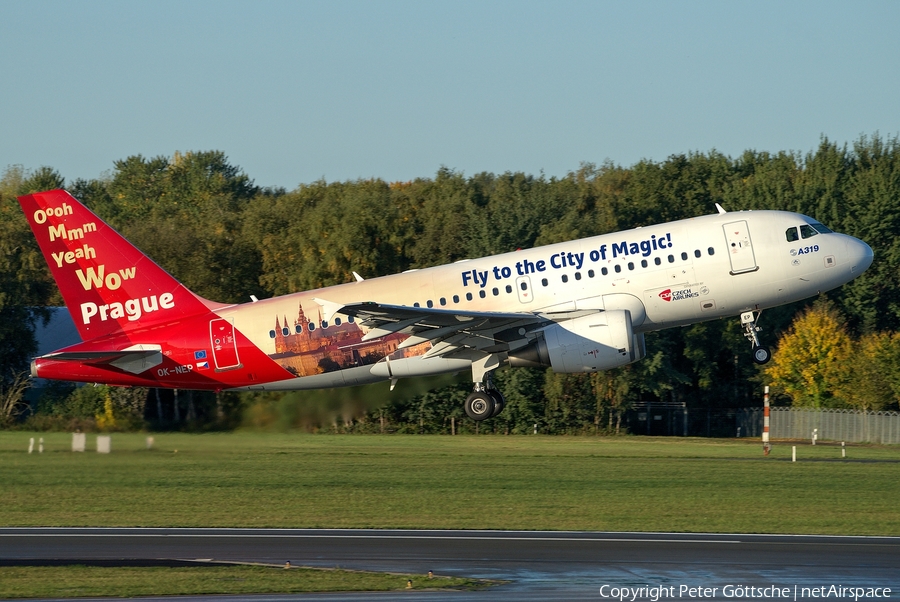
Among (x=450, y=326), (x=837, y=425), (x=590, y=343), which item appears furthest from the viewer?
(x=837, y=425)

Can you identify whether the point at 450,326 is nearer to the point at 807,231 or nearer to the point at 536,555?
the point at 807,231

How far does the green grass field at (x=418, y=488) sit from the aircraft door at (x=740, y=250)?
18.6 feet

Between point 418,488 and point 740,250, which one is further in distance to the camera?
point 740,250

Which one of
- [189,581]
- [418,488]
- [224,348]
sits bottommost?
[189,581]

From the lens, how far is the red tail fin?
32000mm

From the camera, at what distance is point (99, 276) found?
32.3 meters

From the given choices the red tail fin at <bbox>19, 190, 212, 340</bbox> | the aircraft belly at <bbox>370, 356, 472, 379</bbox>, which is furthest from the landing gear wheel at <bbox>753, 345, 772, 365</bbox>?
the red tail fin at <bbox>19, 190, 212, 340</bbox>

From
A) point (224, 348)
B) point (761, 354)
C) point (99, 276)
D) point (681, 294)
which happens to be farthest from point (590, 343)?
point (99, 276)

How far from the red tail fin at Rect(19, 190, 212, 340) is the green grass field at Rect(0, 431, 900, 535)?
3.89 metres

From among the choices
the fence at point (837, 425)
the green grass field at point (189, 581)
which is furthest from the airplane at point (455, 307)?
the fence at point (837, 425)

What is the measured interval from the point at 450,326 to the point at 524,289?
7.95 ft

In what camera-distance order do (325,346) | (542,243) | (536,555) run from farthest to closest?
(542,243)
(325,346)
(536,555)

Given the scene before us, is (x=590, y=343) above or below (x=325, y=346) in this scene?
below

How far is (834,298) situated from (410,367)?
1680 inches
